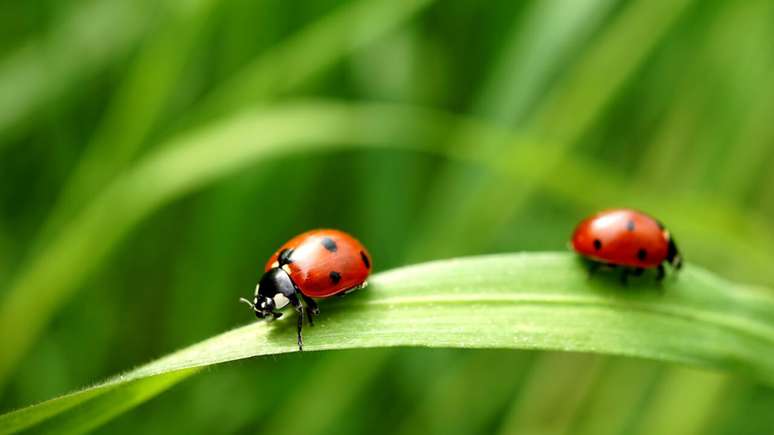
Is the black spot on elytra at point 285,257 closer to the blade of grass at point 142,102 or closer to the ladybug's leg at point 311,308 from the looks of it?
the ladybug's leg at point 311,308

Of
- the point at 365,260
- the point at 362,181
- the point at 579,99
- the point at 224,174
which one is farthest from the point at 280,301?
the point at 579,99

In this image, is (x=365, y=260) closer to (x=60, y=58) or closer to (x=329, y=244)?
(x=329, y=244)

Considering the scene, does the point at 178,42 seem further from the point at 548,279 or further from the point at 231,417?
the point at 548,279

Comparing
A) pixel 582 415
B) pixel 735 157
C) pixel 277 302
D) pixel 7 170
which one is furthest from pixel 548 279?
pixel 7 170

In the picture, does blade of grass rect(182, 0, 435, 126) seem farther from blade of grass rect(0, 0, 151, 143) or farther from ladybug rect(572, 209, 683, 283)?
ladybug rect(572, 209, 683, 283)

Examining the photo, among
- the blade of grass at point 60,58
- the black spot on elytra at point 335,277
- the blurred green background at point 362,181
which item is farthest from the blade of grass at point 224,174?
the black spot on elytra at point 335,277

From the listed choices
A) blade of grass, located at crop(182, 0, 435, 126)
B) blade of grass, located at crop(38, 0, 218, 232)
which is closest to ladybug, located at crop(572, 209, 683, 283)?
blade of grass, located at crop(182, 0, 435, 126)
